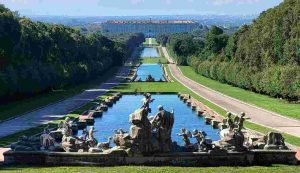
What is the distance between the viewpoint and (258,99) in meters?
80.3

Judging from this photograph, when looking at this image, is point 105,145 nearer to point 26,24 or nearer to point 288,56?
point 288,56

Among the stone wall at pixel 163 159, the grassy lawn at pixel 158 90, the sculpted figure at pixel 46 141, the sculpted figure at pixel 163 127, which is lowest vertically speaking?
the grassy lawn at pixel 158 90

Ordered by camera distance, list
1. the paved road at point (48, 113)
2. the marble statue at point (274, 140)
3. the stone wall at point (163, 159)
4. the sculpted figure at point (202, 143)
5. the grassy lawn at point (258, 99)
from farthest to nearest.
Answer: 1. the grassy lawn at point (258, 99)
2. the paved road at point (48, 113)
3. the marble statue at point (274, 140)
4. the sculpted figure at point (202, 143)
5. the stone wall at point (163, 159)

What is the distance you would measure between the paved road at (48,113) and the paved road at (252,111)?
46.2ft

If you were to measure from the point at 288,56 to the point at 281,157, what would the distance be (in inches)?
2108

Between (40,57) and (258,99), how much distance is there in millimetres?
31670

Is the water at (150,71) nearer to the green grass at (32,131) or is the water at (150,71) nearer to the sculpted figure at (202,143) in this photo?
the green grass at (32,131)

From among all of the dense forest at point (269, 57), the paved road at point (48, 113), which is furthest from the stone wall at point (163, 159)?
the dense forest at point (269, 57)

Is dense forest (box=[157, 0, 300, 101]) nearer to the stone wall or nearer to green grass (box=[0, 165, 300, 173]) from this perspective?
the stone wall

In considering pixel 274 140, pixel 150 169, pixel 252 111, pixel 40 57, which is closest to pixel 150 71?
pixel 40 57

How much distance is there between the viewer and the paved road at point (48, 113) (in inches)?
2060

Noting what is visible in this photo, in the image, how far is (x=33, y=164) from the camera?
1268 inches

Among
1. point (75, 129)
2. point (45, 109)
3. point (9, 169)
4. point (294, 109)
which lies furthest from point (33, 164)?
point (294, 109)

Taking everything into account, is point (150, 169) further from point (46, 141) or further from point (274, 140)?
point (274, 140)
